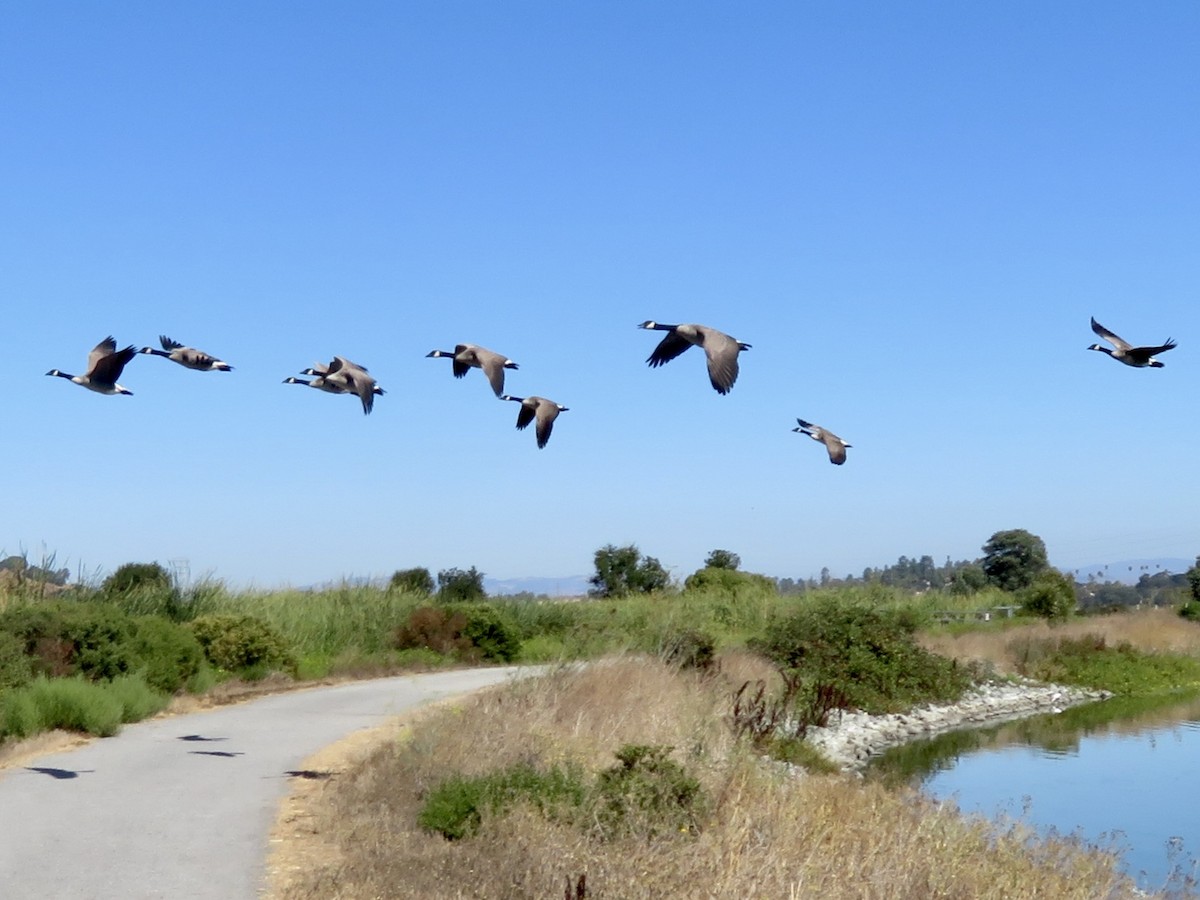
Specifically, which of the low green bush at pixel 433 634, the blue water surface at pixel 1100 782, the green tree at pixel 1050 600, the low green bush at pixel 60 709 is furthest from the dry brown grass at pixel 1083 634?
the low green bush at pixel 60 709

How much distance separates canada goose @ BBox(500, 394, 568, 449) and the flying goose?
4.35ft

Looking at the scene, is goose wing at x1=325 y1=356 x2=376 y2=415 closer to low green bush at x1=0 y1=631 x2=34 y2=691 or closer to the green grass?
low green bush at x1=0 y1=631 x2=34 y2=691

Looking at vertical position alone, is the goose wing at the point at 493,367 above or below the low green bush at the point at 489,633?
above

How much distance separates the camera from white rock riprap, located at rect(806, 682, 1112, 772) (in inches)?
1139

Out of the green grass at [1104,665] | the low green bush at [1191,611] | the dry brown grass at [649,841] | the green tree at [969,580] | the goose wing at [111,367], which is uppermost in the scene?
the goose wing at [111,367]

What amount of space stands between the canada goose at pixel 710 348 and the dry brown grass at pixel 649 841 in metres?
3.71

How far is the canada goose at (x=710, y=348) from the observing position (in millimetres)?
11547

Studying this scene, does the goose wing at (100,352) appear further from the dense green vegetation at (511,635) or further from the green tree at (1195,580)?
the green tree at (1195,580)

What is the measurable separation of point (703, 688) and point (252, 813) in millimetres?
9663

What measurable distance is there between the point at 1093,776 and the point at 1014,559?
61.7 meters

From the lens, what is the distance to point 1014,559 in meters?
86.0

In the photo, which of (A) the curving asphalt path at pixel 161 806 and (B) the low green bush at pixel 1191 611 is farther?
(B) the low green bush at pixel 1191 611

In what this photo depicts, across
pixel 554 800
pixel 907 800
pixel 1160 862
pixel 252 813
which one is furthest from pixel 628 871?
pixel 1160 862

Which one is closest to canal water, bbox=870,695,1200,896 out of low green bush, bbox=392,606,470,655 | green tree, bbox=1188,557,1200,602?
low green bush, bbox=392,606,470,655
